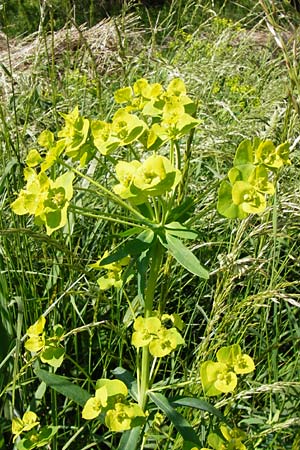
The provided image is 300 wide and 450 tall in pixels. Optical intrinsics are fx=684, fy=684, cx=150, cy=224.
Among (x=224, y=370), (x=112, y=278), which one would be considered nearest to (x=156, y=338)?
(x=224, y=370)

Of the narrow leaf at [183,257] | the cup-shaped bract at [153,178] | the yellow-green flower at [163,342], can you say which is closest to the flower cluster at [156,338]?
the yellow-green flower at [163,342]

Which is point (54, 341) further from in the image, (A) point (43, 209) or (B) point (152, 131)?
(B) point (152, 131)

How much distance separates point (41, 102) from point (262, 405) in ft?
5.79

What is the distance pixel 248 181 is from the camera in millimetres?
990

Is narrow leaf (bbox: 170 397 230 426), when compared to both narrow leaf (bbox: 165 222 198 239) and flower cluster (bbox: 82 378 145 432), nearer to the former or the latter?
flower cluster (bbox: 82 378 145 432)

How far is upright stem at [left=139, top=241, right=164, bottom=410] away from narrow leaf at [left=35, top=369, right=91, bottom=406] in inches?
3.5

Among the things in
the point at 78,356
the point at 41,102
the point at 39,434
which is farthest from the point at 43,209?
the point at 41,102

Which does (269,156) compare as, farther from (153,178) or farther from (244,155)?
(153,178)

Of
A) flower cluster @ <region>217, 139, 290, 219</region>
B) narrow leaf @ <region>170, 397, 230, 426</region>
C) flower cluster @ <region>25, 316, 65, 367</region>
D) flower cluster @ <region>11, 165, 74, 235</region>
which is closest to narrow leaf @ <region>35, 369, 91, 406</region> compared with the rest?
flower cluster @ <region>25, 316, 65, 367</region>

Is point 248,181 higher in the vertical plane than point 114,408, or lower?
higher

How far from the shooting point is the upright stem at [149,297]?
1.07 m

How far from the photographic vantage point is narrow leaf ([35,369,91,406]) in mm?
1106

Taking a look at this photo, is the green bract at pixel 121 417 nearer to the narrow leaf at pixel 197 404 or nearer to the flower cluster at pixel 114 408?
the flower cluster at pixel 114 408

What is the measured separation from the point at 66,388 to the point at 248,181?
17.8 inches
